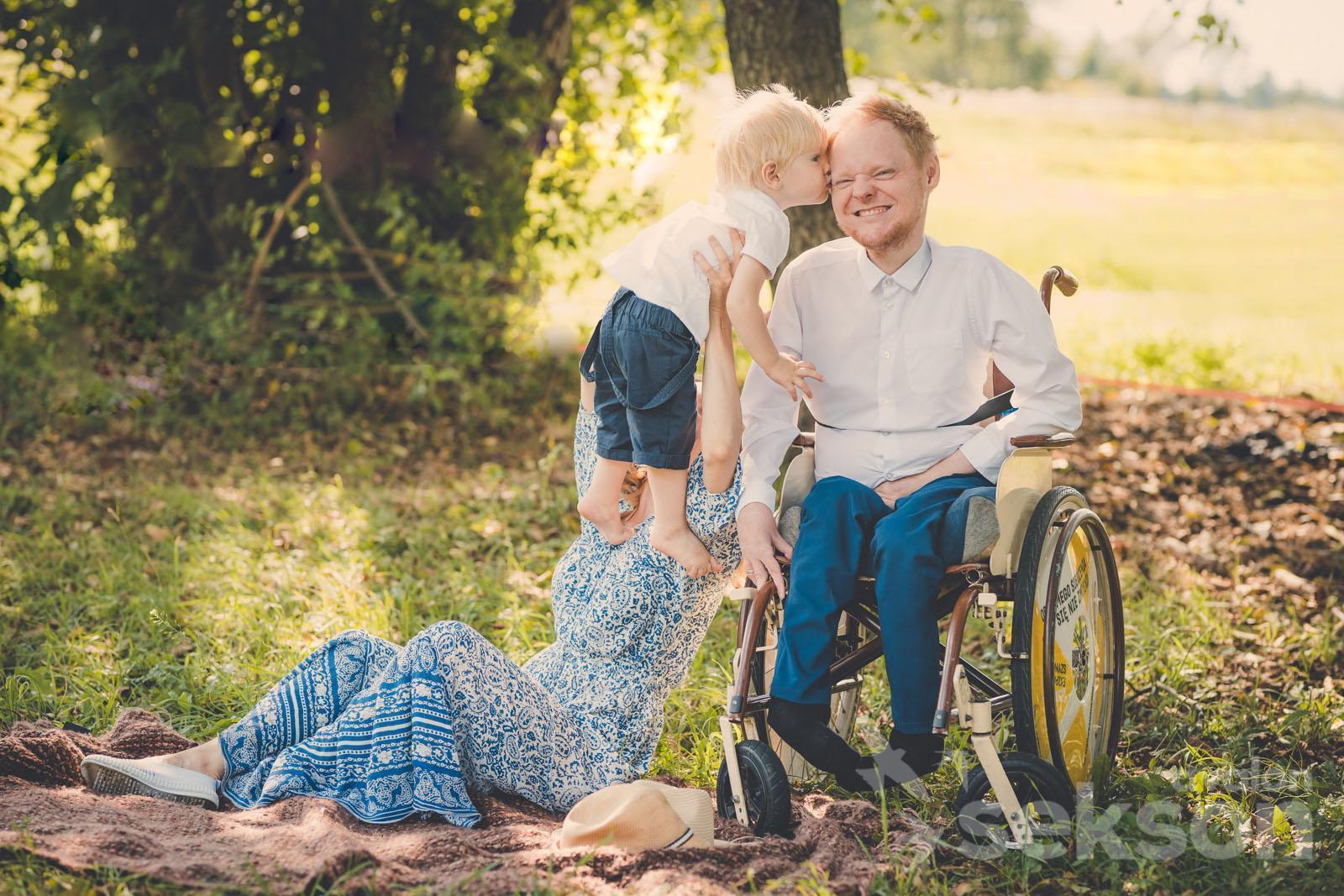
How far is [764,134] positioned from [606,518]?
954 mm

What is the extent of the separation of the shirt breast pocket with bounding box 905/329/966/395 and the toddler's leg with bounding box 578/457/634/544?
28.1 inches

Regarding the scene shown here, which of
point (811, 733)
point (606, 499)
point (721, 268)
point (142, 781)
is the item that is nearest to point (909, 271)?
point (721, 268)

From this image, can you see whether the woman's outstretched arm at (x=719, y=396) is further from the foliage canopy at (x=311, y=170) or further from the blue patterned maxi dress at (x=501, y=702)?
the foliage canopy at (x=311, y=170)

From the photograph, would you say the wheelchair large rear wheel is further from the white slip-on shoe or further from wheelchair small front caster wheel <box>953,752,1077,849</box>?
the white slip-on shoe

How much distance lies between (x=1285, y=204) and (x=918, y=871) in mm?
20317

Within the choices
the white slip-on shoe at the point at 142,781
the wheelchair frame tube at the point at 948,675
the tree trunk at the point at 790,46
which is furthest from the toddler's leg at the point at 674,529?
the tree trunk at the point at 790,46

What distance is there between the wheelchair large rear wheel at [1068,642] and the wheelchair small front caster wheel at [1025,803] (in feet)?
0.31

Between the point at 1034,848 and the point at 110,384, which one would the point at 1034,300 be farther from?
the point at 110,384

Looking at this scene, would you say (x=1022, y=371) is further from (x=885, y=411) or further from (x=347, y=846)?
(x=347, y=846)

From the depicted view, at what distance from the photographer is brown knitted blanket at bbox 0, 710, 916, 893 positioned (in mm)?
2256

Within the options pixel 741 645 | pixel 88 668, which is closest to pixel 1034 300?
pixel 741 645

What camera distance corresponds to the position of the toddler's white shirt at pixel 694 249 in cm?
282

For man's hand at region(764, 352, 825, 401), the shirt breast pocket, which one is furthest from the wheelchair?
man's hand at region(764, 352, 825, 401)

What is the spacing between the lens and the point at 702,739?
3.47 meters
